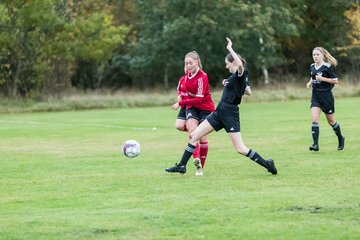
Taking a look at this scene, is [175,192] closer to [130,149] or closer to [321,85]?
[130,149]

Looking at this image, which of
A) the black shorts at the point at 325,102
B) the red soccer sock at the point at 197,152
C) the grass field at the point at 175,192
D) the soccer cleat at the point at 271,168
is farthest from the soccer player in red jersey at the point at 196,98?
the black shorts at the point at 325,102

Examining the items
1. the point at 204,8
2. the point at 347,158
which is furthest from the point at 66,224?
the point at 204,8

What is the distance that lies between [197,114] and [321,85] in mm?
3882

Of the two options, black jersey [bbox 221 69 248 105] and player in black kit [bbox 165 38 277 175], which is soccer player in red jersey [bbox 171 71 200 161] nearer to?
player in black kit [bbox 165 38 277 175]

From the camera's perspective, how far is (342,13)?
56.3 metres

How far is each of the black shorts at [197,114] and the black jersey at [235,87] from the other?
1.01 m

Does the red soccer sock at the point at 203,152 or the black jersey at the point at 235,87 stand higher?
the black jersey at the point at 235,87

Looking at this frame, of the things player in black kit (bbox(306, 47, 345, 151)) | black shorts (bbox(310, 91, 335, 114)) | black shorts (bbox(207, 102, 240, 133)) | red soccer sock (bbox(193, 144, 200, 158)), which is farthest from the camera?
black shorts (bbox(310, 91, 335, 114))

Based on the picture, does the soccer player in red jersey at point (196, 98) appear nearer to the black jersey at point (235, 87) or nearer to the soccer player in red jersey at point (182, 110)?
the soccer player in red jersey at point (182, 110)

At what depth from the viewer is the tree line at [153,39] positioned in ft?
152

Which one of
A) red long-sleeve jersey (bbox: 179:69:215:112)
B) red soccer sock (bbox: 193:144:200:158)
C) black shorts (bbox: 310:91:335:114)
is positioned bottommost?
red soccer sock (bbox: 193:144:200:158)

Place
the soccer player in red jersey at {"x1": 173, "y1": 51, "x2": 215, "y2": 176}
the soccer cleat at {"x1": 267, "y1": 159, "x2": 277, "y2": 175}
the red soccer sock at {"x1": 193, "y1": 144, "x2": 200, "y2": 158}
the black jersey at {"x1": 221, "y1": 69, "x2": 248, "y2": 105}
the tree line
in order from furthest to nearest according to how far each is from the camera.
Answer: the tree line < the red soccer sock at {"x1": 193, "y1": 144, "x2": 200, "y2": 158} < the soccer player in red jersey at {"x1": 173, "y1": 51, "x2": 215, "y2": 176} < the soccer cleat at {"x1": 267, "y1": 159, "x2": 277, "y2": 175} < the black jersey at {"x1": 221, "y1": 69, "x2": 248, "y2": 105}

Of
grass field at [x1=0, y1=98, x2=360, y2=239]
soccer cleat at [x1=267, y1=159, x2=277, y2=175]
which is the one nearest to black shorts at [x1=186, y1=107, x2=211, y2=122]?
grass field at [x1=0, y1=98, x2=360, y2=239]

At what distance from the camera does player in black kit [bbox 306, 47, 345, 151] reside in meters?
16.4
